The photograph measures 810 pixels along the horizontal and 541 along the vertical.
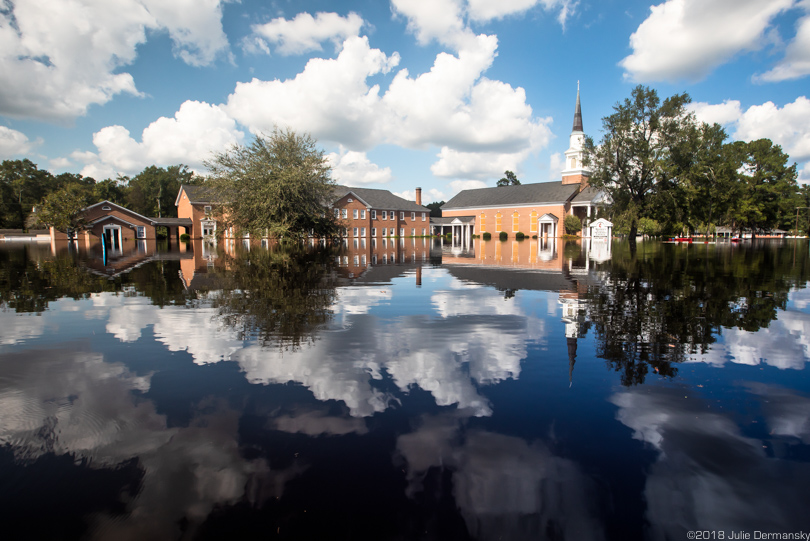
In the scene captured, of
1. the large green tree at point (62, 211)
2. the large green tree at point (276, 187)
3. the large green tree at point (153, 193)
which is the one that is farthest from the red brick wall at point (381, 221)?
the large green tree at point (153, 193)

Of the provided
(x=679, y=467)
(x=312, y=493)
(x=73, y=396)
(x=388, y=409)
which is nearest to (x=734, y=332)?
(x=679, y=467)

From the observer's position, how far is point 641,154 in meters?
42.3

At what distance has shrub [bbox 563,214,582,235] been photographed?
214 feet

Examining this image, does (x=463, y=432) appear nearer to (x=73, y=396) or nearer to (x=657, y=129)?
(x=73, y=396)

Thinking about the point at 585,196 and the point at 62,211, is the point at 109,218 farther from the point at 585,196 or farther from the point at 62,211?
the point at 585,196

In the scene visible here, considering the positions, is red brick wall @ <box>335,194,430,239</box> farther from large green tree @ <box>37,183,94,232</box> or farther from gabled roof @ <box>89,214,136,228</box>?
large green tree @ <box>37,183,94,232</box>

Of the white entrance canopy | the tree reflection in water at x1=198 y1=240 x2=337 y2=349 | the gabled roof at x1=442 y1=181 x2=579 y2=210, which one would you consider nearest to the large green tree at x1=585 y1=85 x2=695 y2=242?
the white entrance canopy

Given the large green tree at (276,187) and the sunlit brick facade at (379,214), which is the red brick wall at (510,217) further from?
the large green tree at (276,187)

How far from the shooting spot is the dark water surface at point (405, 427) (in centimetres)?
266

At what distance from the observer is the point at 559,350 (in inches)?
231

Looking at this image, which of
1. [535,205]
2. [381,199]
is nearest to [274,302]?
[381,199]

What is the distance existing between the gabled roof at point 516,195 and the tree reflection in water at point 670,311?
59095mm

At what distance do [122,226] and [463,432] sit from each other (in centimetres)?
6438

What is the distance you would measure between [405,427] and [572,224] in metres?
67.7
